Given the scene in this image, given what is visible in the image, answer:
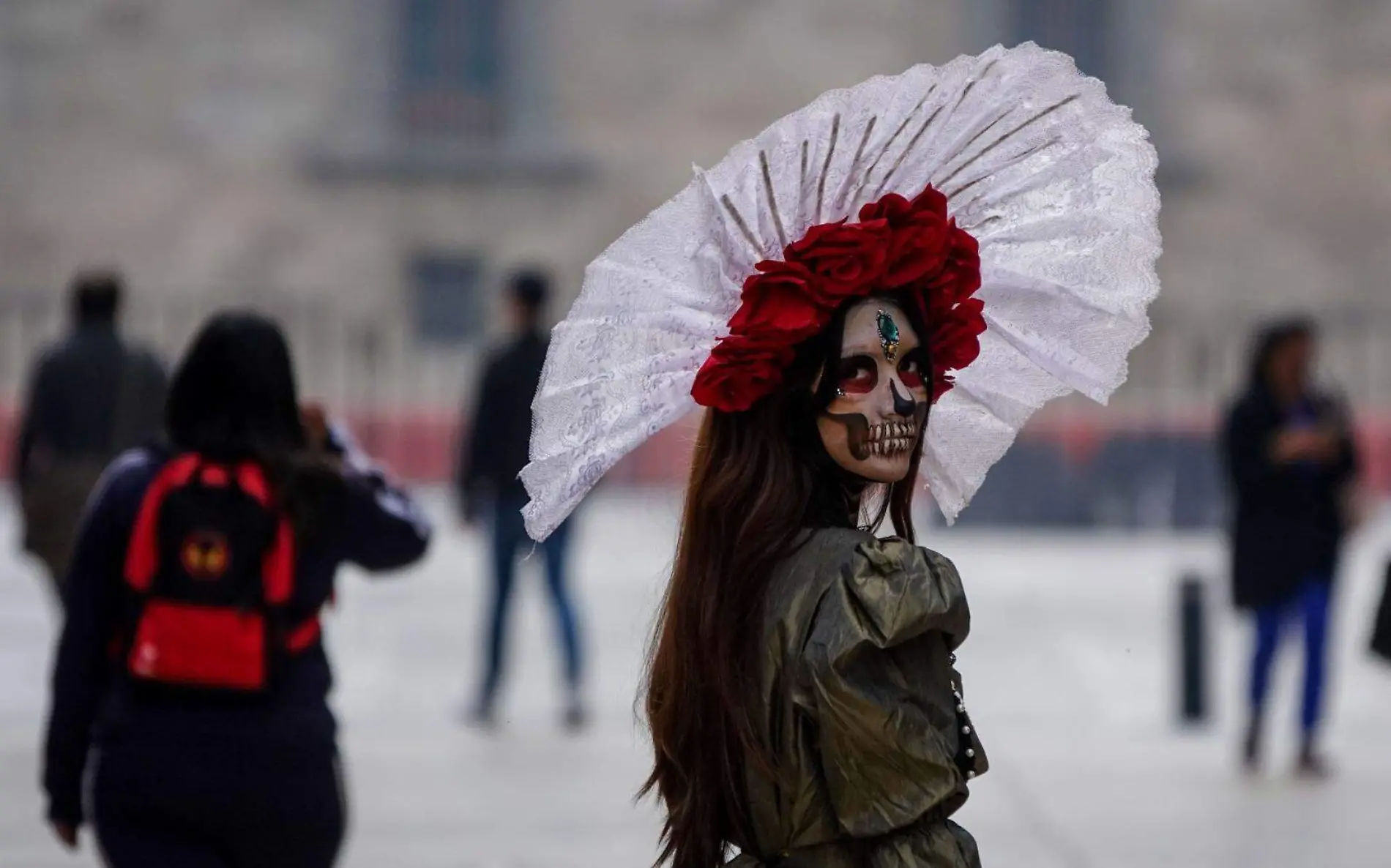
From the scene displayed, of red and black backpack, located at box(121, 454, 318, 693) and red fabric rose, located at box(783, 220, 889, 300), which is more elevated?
red fabric rose, located at box(783, 220, 889, 300)

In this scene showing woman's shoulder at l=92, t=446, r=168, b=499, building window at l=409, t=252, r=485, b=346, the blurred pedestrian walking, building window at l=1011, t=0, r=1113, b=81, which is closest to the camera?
woman's shoulder at l=92, t=446, r=168, b=499

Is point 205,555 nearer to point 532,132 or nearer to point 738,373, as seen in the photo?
point 738,373

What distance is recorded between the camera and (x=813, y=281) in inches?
128

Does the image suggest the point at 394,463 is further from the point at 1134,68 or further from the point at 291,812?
the point at 291,812

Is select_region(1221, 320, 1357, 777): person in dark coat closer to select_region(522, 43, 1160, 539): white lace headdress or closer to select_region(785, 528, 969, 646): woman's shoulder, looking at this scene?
select_region(522, 43, 1160, 539): white lace headdress

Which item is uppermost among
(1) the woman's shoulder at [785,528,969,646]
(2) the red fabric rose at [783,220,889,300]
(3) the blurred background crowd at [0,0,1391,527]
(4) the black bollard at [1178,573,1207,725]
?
(3) the blurred background crowd at [0,0,1391,527]

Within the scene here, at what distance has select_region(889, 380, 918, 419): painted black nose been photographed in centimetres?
330

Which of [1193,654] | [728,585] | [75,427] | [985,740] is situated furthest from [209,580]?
[1193,654]

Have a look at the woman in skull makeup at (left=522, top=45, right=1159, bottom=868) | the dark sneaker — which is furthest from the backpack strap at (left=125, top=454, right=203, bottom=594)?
the dark sneaker

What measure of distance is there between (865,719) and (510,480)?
7000mm

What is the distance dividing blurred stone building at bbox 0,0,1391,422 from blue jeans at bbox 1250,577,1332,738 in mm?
16120

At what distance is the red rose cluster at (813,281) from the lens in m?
3.25

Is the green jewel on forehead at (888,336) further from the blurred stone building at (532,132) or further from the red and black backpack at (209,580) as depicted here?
the blurred stone building at (532,132)

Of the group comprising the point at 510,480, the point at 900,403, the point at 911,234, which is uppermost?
the point at 911,234
